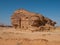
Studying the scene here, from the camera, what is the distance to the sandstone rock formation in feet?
107

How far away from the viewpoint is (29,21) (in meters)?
33.3

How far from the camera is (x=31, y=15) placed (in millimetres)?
32719

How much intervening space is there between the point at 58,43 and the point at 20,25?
76.2 ft

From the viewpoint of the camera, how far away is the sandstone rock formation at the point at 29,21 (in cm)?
3265

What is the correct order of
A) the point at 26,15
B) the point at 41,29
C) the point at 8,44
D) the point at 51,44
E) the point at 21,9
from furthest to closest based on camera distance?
the point at 21,9 → the point at 26,15 → the point at 41,29 → the point at 8,44 → the point at 51,44

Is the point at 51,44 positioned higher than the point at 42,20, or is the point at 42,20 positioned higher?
the point at 42,20

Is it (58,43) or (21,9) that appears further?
(21,9)

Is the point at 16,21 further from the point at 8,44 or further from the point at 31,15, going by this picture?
the point at 8,44

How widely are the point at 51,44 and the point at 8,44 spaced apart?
437 centimetres

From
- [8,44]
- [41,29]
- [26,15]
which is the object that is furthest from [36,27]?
[8,44]

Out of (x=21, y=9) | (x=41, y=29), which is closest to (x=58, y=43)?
(x=41, y=29)

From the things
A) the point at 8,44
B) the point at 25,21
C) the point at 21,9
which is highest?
the point at 21,9

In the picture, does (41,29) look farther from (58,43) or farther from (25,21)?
(58,43)

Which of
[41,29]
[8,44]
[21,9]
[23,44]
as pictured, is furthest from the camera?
[21,9]
